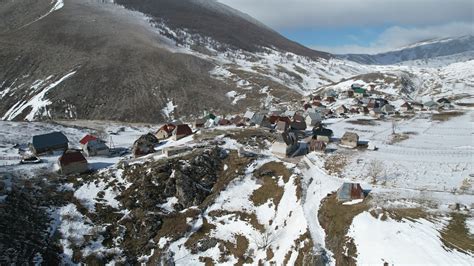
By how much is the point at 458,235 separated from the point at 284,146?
36.0m

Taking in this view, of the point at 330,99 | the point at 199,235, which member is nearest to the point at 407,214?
the point at 199,235

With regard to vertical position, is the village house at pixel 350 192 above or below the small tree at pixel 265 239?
above

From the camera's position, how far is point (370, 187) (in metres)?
51.9

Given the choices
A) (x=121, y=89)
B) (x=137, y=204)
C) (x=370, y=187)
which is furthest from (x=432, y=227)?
(x=121, y=89)

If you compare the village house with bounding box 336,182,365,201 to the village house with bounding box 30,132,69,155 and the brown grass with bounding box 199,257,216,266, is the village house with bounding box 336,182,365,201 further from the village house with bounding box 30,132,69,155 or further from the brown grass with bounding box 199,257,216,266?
the village house with bounding box 30,132,69,155

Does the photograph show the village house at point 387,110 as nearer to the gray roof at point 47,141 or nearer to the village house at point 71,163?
the village house at point 71,163

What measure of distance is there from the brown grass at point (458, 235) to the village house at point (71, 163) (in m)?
59.4

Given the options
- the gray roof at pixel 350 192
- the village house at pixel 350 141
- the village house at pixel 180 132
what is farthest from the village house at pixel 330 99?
the gray roof at pixel 350 192

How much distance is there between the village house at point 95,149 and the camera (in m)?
78.5

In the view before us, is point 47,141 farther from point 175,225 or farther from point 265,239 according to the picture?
point 265,239

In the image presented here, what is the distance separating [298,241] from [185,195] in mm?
23672

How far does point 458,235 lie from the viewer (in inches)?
1500

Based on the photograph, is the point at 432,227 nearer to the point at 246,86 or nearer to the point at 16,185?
the point at 16,185

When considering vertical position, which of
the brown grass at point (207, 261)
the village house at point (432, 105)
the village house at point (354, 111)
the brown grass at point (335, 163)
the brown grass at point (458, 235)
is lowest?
the brown grass at point (207, 261)
